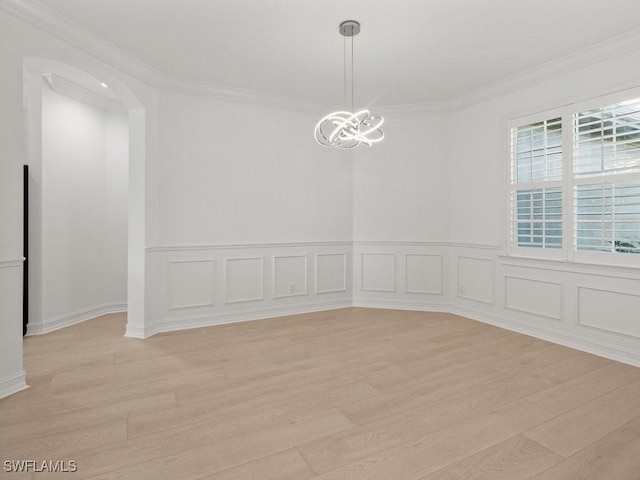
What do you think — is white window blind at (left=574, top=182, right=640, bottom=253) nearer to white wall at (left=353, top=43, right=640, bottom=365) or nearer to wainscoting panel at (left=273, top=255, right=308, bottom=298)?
white wall at (left=353, top=43, right=640, bottom=365)

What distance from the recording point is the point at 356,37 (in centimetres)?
341

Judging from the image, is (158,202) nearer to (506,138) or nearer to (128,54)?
(128,54)

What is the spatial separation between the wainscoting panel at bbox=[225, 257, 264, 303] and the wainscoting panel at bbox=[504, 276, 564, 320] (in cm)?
319

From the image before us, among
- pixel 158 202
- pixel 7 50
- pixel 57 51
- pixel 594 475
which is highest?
pixel 57 51

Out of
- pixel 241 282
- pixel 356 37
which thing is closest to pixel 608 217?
pixel 356 37

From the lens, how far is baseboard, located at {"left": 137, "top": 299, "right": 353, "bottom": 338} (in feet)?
13.8

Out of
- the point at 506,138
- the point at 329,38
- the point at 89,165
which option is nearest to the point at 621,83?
the point at 506,138

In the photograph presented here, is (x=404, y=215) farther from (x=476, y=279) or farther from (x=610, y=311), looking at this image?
(x=610, y=311)

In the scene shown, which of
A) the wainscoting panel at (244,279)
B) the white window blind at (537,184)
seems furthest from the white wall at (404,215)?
the wainscoting panel at (244,279)

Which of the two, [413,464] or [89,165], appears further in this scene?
[89,165]

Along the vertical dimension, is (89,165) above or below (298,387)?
above

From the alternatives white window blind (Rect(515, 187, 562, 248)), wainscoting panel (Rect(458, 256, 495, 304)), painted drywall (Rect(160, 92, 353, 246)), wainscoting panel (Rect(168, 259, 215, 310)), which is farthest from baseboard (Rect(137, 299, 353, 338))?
white window blind (Rect(515, 187, 562, 248))

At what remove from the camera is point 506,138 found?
4.51 m

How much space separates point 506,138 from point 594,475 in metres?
3.72
